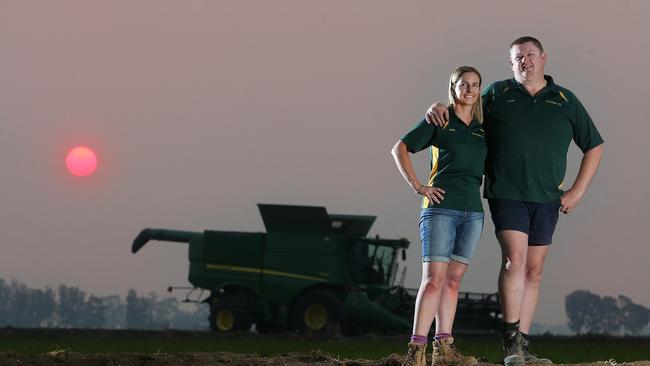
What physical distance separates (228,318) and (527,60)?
1862 cm

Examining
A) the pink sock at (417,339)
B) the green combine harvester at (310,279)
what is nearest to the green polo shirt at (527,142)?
the pink sock at (417,339)

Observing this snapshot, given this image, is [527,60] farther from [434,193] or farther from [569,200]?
[434,193]

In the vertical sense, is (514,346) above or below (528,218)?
below

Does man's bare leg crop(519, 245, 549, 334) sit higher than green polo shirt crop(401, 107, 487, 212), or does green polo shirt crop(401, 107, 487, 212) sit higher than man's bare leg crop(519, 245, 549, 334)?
green polo shirt crop(401, 107, 487, 212)

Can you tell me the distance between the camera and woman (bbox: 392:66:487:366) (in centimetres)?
660

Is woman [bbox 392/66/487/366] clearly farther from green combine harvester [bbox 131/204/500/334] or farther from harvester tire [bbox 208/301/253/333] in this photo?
harvester tire [bbox 208/301/253/333]

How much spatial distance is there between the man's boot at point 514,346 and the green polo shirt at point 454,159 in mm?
1032

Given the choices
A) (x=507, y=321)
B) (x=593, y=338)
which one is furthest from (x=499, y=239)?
(x=593, y=338)

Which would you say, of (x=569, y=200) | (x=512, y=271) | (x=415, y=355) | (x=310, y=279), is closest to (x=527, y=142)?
(x=569, y=200)

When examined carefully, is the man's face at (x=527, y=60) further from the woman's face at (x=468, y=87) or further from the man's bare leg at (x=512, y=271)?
the man's bare leg at (x=512, y=271)

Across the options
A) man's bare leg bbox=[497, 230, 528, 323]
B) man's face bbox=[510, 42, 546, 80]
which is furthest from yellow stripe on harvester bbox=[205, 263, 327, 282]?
man's face bbox=[510, 42, 546, 80]

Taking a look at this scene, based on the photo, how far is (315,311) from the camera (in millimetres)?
24422

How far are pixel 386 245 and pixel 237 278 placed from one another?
11.3ft

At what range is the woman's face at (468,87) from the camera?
661 centimetres
